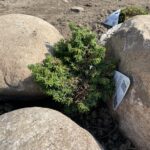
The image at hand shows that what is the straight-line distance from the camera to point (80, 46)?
489cm

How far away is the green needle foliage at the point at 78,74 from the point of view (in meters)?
4.64

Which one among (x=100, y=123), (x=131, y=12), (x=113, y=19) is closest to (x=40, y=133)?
(x=100, y=123)

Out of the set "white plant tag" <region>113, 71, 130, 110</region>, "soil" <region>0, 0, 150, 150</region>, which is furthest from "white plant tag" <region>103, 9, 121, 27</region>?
"white plant tag" <region>113, 71, 130, 110</region>

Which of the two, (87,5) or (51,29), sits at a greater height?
(51,29)

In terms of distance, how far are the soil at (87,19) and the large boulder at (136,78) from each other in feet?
0.70

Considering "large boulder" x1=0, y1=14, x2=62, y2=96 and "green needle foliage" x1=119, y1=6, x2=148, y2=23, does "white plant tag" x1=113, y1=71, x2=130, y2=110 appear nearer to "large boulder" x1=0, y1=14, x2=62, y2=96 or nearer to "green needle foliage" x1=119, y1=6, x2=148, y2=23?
"large boulder" x1=0, y1=14, x2=62, y2=96

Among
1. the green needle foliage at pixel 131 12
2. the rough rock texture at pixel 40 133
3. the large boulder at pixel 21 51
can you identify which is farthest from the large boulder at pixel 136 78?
the green needle foliage at pixel 131 12

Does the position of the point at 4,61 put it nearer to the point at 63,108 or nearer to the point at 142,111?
the point at 63,108

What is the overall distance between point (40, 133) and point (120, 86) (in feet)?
3.52

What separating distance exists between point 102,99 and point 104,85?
186 mm

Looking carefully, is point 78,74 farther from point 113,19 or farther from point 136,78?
point 113,19

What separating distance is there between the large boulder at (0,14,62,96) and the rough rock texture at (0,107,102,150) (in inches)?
28.5

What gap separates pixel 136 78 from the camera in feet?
14.6

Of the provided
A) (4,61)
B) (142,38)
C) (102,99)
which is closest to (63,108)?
(102,99)
